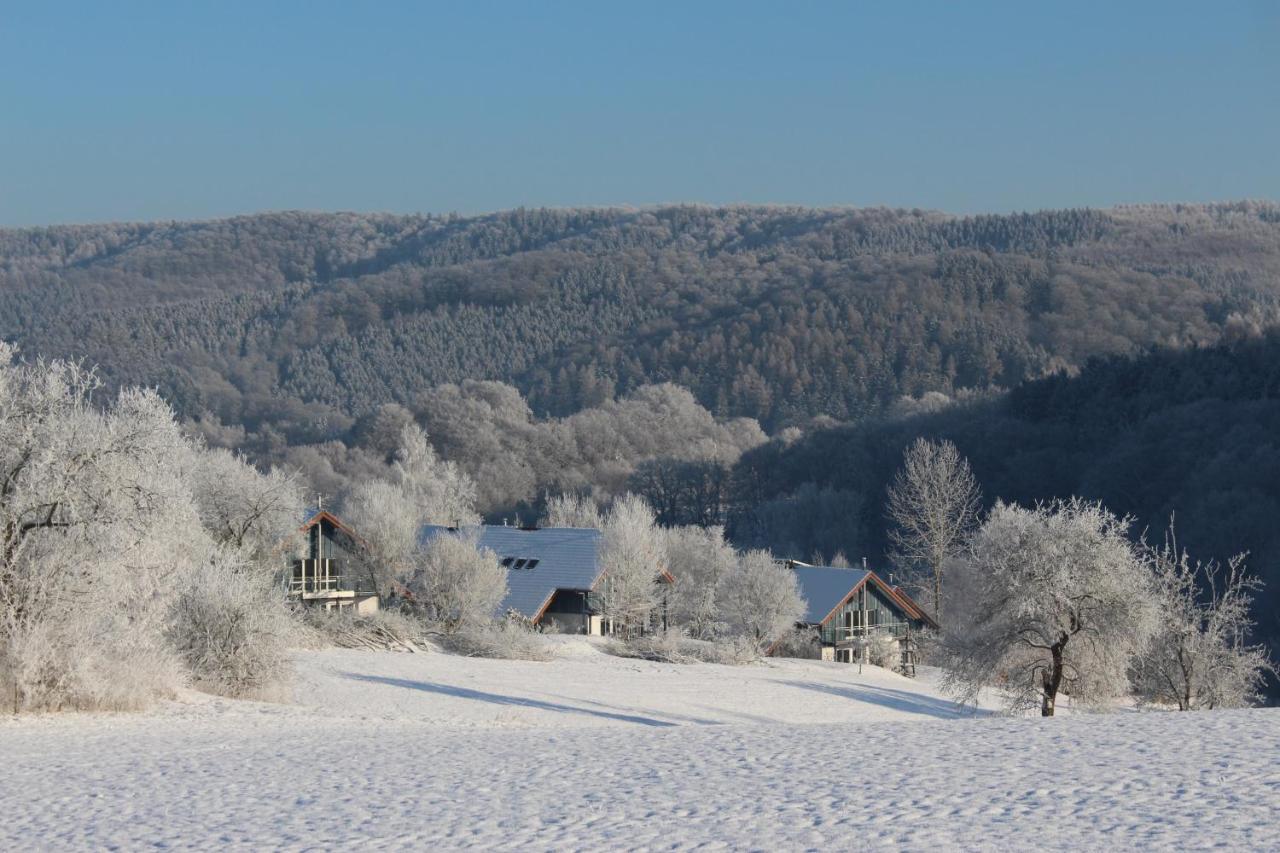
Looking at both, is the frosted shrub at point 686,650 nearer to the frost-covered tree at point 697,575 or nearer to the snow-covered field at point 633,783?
the frost-covered tree at point 697,575

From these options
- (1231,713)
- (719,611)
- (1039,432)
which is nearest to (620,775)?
(1231,713)

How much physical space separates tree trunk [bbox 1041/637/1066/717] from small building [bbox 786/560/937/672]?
21.3m

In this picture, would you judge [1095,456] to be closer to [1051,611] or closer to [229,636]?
[1051,611]

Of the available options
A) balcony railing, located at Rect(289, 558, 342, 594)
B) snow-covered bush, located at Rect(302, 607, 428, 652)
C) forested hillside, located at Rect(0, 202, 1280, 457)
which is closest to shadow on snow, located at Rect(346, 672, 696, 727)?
snow-covered bush, located at Rect(302, 607, 428, 652)

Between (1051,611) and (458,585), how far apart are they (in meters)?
21.5

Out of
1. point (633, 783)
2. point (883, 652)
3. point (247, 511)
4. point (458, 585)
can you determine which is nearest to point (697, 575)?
point (883, 652)

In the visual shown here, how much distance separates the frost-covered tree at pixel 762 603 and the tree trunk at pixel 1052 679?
60.5 ft

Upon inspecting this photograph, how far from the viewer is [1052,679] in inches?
1121

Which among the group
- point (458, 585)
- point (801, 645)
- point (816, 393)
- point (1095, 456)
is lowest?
point (801, 645)

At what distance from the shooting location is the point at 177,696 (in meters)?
21.6

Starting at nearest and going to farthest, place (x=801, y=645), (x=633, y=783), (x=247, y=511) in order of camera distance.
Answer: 1. (x=633, y=783)
2. (x=247, y=511)
3. (x=801, y=645)

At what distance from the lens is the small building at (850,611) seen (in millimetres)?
50969

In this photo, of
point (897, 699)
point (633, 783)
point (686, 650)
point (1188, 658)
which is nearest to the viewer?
point (633, 783)

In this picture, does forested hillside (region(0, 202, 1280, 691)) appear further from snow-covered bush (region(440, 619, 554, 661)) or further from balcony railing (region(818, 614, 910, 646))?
snow-covered bush (region(440, 619, 554, 661))
